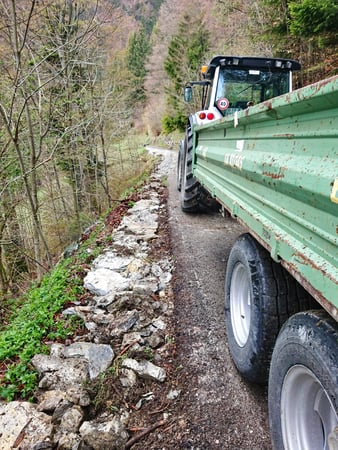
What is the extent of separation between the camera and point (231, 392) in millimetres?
1999

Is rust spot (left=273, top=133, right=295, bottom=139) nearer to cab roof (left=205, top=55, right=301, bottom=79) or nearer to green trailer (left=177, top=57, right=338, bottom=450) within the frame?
green trailer (left=177, top=57, right=338, bottom=450)

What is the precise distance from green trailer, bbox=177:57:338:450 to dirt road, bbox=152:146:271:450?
0.18 m

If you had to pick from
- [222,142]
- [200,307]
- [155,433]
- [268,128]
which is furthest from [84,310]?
[268,128]

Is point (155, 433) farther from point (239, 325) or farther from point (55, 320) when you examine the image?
point (55, 320)

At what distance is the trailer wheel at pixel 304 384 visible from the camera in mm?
1036

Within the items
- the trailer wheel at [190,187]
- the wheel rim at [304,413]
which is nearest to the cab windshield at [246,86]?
the trailer wheel at [190,187]

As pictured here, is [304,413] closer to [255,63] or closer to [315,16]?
[255,63]

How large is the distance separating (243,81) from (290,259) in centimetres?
390

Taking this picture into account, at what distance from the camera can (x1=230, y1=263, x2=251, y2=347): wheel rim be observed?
2.16 meters

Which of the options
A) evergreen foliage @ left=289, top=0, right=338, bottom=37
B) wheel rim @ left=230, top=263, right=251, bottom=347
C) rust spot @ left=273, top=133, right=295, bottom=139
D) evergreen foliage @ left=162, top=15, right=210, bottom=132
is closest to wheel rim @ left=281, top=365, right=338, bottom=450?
wheel rim @ left=230, top=263, right=251, bottom=347

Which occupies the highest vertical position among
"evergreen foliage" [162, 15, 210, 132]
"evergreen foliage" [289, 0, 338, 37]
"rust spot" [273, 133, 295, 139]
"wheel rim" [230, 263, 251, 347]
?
"evergreen foliage" [162, 15, 210, 132]

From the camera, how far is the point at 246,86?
441cm

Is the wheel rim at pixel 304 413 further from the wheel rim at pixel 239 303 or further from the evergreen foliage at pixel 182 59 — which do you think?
the evergreen foliage at pixel 182 59

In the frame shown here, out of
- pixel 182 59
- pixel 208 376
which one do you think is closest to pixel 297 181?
pixel 208 376
